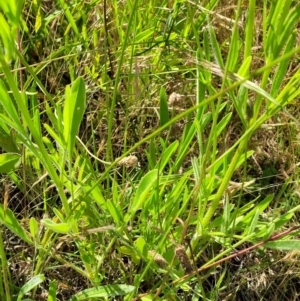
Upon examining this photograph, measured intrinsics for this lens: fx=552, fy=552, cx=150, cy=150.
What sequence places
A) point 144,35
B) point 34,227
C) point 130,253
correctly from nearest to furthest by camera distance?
point 34,227
point 130,253
point 144,35

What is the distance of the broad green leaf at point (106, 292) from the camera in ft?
3.12

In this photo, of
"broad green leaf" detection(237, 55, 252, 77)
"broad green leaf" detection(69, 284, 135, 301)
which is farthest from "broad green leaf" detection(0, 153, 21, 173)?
"broad green leaf" detection(237, 55, 252, 77)

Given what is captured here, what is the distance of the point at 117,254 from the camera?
3.70 feet

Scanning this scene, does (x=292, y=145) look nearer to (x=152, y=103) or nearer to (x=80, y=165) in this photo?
(x=152, y=103)

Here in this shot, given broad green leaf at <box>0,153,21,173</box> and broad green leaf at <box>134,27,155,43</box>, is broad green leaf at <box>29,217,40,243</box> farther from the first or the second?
broad green leaf at <box>134,27,155,43</box>

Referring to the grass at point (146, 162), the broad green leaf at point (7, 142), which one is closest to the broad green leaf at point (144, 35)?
the grass at point (146, 162)

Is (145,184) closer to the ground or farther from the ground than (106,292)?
farther from the ground

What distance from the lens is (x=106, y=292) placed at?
0.96m

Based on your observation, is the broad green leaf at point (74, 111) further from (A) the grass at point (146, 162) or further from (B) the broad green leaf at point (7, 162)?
(B) the broad green leaf at point (7, 162)

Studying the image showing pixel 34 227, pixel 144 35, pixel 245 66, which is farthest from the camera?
pixel 144 35

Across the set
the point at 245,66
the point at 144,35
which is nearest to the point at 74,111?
the point at 245,66

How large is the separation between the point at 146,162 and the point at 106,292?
15.7 inches

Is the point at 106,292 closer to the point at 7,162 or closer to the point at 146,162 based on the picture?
the point at 7,162

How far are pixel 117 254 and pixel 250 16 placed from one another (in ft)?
1.94
